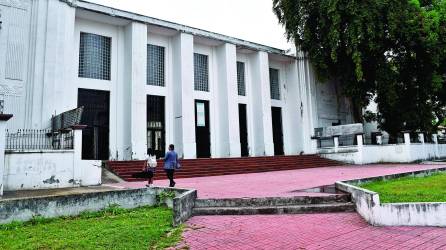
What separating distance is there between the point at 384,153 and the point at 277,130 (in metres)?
7.54

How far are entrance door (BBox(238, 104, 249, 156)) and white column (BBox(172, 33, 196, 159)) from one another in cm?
470

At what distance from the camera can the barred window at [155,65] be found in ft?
65.3

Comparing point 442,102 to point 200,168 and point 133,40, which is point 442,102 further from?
point 133,40

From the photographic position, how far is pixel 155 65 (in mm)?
20234

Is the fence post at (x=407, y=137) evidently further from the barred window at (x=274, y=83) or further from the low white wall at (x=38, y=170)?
the low white wall at (x=38, y=170)

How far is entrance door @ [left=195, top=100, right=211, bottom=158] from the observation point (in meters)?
Result: 21.5

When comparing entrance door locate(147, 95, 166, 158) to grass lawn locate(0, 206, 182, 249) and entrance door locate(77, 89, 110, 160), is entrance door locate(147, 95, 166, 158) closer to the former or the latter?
entrance door locate(77, 89, 110, 160)

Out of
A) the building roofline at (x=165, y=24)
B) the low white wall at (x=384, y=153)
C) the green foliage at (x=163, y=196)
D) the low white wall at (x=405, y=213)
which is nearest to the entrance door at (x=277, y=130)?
the low white wall at (x=384, y=153)

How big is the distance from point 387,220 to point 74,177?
9175 mm

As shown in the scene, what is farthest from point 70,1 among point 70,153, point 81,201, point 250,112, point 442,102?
point 442,102

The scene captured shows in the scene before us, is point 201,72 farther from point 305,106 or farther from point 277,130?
point 305,106

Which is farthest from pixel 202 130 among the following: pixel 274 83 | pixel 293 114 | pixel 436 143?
pixel 436 143

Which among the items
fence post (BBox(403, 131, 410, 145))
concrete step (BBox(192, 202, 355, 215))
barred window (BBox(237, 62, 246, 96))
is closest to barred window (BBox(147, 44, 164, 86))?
barred window (BBox(237, 62, 246, 96))

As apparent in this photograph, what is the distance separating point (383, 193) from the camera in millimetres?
7855
